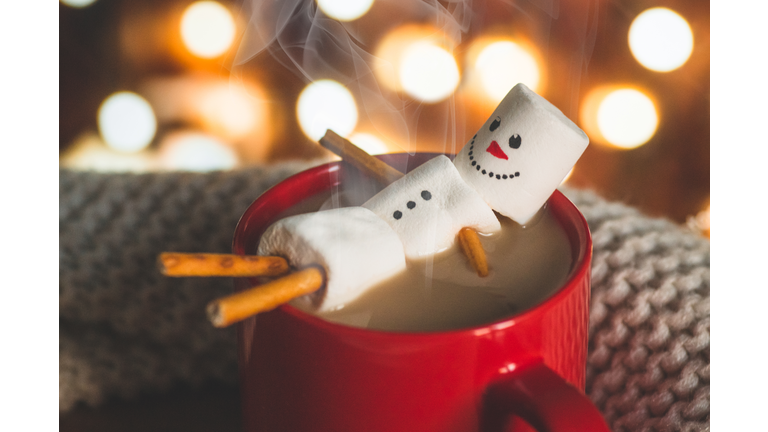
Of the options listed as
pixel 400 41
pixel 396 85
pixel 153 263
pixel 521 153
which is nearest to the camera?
Result: pixel 521 153

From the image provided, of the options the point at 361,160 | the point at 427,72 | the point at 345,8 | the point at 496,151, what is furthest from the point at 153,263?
the point at 427,72

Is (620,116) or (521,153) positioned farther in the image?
(620,116)

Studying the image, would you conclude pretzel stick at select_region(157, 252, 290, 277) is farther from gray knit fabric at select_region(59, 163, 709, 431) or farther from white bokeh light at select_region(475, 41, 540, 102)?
white bokeh light at select_region(475, 41, 540, 102)

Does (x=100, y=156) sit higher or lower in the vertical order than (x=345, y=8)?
lower

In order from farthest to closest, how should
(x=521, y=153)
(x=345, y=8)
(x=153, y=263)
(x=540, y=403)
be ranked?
(x=345, y=8)
(x=153, y=263)
(x=521, y=153)
(x=540, y=403)

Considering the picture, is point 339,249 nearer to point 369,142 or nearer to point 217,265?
point 217,265

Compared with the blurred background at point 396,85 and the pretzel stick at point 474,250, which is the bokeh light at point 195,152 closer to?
the blurred background at point 396,85
